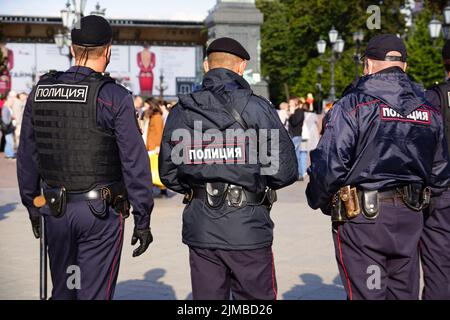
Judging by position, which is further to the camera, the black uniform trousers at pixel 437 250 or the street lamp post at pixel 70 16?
the street lamp post at pixel 70 16

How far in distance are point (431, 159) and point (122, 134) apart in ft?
6.07

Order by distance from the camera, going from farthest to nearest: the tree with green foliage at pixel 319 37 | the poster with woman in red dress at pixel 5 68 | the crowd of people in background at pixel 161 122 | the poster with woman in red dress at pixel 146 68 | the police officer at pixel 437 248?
the poster with woman in red dress at pixel 146 68
the poster with woman in red dress at pixel 5 68
the tree with green foliage at pixel 319 37
the crowd of people in background at pixel 161 122
the police officer at pixel 437 248

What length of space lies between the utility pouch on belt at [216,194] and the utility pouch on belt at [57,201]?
809 mm

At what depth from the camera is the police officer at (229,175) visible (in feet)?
14.4

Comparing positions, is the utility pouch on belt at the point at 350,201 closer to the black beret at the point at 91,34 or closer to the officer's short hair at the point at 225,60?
the officer's short hair at the point at 225,60

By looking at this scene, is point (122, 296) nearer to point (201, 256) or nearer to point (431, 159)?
point (201, 256)

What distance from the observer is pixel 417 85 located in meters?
4.79

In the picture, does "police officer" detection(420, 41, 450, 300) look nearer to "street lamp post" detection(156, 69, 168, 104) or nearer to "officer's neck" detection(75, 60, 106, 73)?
"officer's neck" detection(75, 60, 106, 73)

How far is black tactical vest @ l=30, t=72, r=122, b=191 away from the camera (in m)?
4.46

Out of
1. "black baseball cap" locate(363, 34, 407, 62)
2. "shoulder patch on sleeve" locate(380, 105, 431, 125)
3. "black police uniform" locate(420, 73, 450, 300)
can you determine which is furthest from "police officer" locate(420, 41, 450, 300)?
"black baseball cap" locate(363, 34, 407, 62)

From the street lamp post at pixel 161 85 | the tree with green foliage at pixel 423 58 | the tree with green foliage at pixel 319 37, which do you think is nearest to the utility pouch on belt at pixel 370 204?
the tree with green foliage at pixel 319 37

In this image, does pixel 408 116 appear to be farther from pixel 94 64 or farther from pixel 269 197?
pixel 94 64

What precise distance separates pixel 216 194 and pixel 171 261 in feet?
12.6
